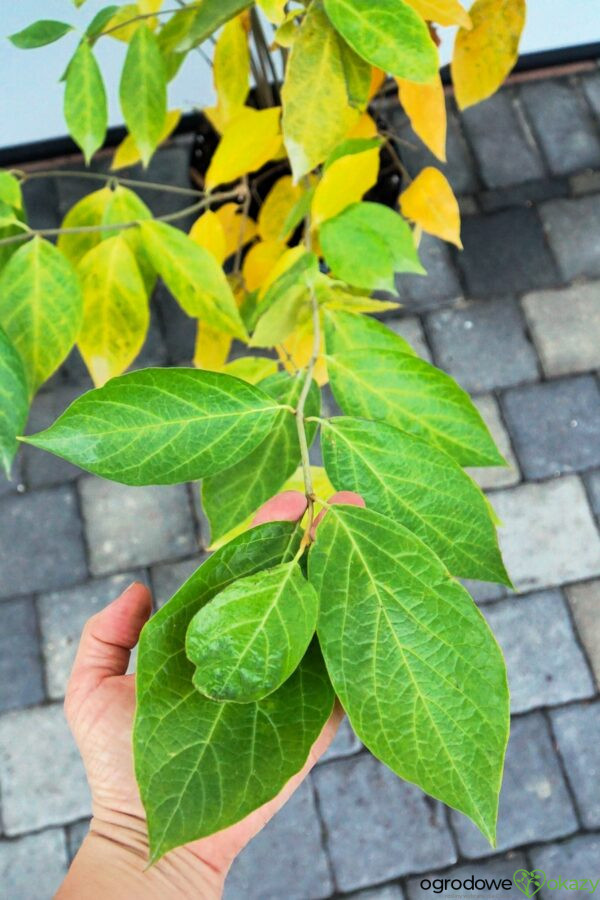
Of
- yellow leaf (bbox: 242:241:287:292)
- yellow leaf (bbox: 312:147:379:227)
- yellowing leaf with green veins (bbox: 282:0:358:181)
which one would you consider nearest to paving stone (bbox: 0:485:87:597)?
yellow leaf (bbox: 242:241:287:292)

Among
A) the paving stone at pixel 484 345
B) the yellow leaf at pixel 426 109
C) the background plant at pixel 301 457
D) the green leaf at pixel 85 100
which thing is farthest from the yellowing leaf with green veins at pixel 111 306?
the paving stone at pixel 484 345

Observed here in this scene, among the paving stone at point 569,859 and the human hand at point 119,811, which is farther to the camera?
the paving stone at point 569,859

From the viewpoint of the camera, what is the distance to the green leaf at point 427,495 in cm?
51

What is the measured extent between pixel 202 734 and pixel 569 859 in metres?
1.21

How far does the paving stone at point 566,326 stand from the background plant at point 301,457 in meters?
0.85

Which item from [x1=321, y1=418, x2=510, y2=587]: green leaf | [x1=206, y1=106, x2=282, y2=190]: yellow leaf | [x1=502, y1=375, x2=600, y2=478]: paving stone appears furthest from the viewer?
[x1=502, y1=375, x2=600, y2=478]: paving stone

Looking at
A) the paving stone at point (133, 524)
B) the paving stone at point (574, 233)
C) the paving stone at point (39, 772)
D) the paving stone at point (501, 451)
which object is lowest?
the paving stone at point (39, 772)

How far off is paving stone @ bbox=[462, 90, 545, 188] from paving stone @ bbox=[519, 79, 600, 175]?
33mm

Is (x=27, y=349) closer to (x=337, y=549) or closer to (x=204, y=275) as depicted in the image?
(x=204, y=275)

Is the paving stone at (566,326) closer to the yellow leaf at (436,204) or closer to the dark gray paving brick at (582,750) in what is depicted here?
the dark gray paving brick at (582,750)

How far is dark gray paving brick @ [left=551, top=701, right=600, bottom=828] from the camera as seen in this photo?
1.37 metres

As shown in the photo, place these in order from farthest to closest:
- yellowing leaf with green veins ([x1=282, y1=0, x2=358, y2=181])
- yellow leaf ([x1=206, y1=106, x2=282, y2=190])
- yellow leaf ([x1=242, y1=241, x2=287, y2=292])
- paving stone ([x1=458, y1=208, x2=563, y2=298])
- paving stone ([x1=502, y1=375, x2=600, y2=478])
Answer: paving stone ([x1=458, y1=208, x2=563, y2=298]), paving stone ([x1=502, y1=375, x2=600, y2=478]), yellow leaf ([x1=242, y1=241, x2=287, y2=292]), yellow leaf ([x1=206, y1=106, x2=282, y2=190]), yellowing leaf with green veins ([x1=282, y1=0, x2=358, y2=181])

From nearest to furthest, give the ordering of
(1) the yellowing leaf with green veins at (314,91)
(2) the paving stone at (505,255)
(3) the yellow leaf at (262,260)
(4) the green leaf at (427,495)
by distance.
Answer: (4) the green leaf at (427,495) < (1) the yellowing leaf with green veins at (314,91) < (3) the yellow leaf at (262,260) < (2) the paving stone at (505,255)

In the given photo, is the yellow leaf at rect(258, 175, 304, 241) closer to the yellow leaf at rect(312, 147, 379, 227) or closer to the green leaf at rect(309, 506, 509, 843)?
the yellow leaf at rect(312, 147, 379, 227)
